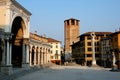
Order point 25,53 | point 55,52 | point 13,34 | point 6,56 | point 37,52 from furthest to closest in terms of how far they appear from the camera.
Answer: point 55,52
point 37,52
point 25,53
point 13,34
point 6,56

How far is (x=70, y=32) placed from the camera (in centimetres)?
11894

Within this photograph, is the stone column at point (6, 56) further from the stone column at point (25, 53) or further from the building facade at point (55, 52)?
the building facade at point (55, 52)

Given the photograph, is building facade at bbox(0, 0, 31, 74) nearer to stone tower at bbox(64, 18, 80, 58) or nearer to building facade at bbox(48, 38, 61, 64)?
building facade at bbox(48, 38, 61, 64)

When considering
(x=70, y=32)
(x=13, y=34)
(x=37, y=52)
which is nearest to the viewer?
(x=13, y=34)

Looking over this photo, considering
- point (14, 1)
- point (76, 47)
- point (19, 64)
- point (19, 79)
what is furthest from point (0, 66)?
point (76, 47)

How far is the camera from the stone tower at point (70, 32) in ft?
390

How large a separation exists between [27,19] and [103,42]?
3933cm

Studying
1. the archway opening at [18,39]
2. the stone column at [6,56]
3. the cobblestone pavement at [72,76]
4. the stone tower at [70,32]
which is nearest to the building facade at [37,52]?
the archway opening at [18,39]

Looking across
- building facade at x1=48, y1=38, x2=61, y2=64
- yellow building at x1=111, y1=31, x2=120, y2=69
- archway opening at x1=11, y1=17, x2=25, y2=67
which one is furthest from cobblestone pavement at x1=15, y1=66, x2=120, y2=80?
building facade at x1=48, y1=38, x2=61, y2=64

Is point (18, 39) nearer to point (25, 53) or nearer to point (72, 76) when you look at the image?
point (25, 53)

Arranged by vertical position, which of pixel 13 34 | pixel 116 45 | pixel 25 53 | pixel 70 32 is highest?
pixel 70 32

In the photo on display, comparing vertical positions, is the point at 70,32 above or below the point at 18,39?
above

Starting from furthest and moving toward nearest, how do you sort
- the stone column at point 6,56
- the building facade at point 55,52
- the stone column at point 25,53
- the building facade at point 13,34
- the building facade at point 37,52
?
1. the building facade at point 55,52
2. the building facade at point 37,52
3. the stone column at point 25,53
4. the building facade at point 13,34
5. the stone column at point 6,56

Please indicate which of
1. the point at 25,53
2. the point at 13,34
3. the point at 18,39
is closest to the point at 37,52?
the point at 25,53
